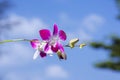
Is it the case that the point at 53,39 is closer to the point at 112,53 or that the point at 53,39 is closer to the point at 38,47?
the point at 38,47

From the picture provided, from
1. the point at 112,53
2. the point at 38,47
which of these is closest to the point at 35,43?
the point at 38,47

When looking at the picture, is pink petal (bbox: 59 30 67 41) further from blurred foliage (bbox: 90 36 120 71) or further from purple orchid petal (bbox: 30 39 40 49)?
blurred foliage (bbox: 90 36 120 71)

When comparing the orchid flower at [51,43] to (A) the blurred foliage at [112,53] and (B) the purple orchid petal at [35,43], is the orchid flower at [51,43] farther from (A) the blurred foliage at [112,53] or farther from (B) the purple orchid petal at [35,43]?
(A) the blurred foliage at [112,53]

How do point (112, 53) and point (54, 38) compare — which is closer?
point (54, 38)

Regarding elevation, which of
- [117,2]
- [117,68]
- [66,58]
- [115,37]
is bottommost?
[66,58]

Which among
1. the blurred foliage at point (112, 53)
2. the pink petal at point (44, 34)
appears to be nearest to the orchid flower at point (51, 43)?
the pink petal at point (44, 34)

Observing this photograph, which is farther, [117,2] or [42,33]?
[117,2]

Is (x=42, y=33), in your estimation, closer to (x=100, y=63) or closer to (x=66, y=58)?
(x=66, y=58)

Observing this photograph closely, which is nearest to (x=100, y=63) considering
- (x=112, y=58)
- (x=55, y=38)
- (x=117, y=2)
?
(x=112, y=58)

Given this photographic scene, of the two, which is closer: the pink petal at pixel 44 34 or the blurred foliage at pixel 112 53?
the pink petal at pixel 44 34
